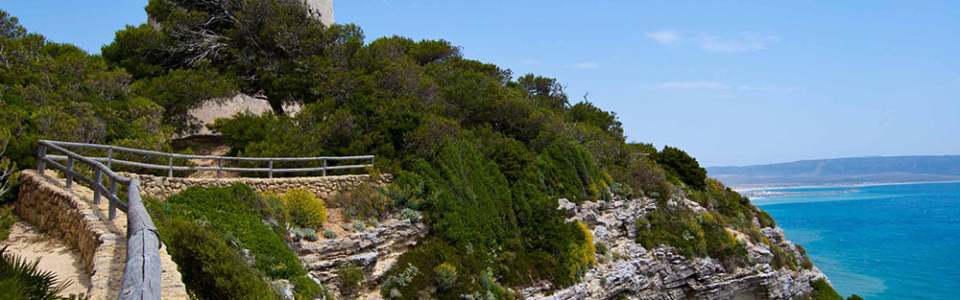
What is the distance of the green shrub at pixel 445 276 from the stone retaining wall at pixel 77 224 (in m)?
9.34

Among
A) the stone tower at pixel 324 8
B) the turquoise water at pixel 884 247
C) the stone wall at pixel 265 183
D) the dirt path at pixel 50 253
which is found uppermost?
the stone tower at pixel 324 8

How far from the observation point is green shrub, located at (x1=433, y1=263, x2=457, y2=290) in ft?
56.3

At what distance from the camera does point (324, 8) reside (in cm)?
3506

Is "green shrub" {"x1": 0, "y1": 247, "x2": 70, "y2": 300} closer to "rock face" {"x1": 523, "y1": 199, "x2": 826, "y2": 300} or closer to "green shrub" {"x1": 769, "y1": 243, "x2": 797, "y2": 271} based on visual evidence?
"rock face" {"x1": 523, "y1": 199, "x2": 826, "y2": 300}

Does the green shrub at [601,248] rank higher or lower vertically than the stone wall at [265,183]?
lower

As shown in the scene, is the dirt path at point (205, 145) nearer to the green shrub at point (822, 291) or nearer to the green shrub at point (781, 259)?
the green shrub at point (781, 259)

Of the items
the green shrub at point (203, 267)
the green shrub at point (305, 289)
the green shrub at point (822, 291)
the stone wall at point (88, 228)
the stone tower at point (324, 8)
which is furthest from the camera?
the stone tower at point (324, 8)

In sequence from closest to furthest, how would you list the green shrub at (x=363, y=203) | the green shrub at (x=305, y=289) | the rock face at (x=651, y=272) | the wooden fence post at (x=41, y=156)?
the wooden fence post at (x=41, y=156), the green shrub at (x=305, y=289), the green shrub at (x=363, y=203), the rock face at (x=651, y=272)

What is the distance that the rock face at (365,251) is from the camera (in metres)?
15.3

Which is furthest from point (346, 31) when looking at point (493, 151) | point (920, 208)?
point (920, 208)

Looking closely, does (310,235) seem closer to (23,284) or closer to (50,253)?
(50,253)

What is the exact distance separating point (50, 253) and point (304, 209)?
7.47 metres

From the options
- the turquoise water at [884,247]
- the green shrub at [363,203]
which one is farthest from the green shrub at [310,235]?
the turquoise water at [884,247]

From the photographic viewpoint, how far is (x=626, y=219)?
27.5 metres
